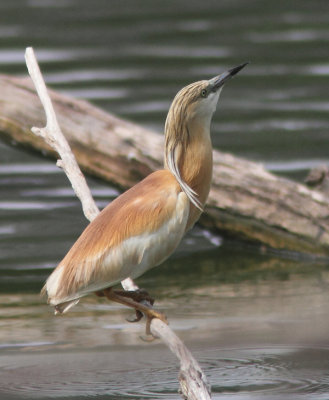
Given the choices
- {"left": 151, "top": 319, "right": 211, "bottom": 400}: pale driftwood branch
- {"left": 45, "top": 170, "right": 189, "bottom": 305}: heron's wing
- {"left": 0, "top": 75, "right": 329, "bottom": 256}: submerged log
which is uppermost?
{"left": 0, "top": 75, "right": 329, "bottom": 256}: submerged log

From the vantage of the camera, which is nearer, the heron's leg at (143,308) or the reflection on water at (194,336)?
the heron's leg at (143,308)

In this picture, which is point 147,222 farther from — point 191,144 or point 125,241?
point 191,144

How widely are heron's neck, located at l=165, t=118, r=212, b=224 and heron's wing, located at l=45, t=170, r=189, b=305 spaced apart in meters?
0.15

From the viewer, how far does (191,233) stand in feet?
33.0

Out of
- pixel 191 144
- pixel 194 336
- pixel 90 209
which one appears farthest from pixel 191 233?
pixel 191 144

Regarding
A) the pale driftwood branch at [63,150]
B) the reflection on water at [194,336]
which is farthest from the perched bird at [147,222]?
the reflection on water at [194,336]

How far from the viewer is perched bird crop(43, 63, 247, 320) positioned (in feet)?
16.5

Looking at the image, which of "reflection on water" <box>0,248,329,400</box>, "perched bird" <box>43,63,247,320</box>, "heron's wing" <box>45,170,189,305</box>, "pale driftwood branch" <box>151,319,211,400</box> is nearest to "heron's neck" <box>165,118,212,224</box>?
"perched bird" <box>43,63,247,320</box>

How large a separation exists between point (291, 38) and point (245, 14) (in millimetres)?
1717

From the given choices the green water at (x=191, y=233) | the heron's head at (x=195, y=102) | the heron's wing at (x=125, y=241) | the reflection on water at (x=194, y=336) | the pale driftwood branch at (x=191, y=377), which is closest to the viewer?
the pale driftwood branch at (x=191, y=377)

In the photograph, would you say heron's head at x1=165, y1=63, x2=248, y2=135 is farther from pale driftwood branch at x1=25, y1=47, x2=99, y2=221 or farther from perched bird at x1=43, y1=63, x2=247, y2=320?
pale driftwood branch at x1=25, y1=47, x2=99, y2=221

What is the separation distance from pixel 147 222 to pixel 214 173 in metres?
3.49

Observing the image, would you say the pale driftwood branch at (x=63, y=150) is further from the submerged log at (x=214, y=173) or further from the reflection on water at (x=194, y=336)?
the submerged log at (x=214, y=173)

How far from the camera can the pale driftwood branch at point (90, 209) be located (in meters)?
4.68
